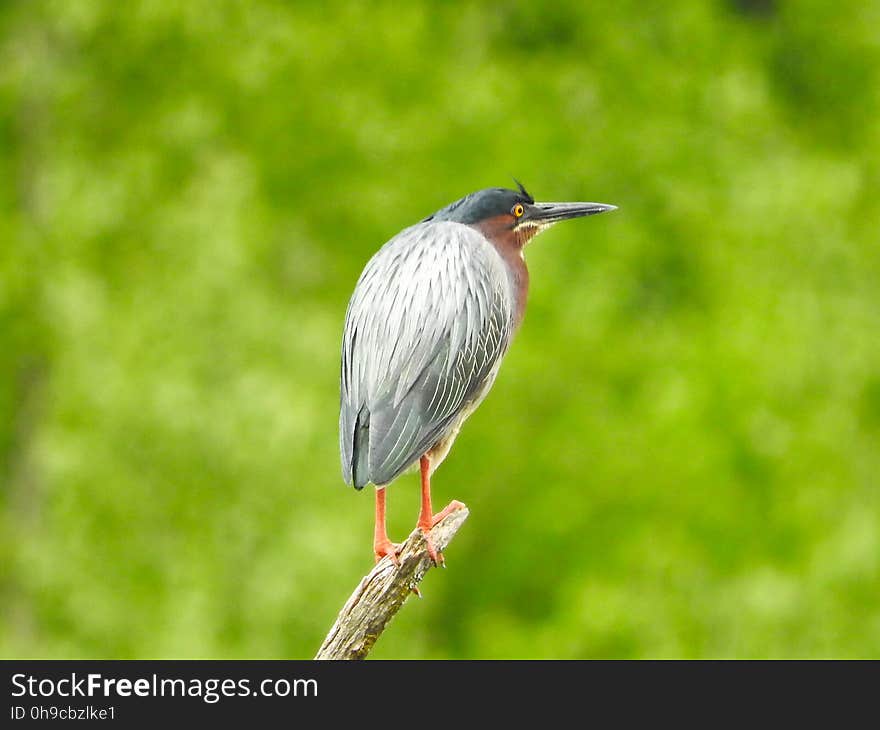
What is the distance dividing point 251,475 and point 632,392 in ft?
29.1

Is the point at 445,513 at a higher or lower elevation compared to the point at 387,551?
higher

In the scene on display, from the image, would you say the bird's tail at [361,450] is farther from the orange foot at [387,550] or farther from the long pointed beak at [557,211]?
the long pointed beak at [557,211]

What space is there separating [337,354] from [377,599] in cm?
1136

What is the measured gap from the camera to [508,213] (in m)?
5.43

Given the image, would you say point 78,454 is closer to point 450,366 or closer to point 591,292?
point 591,292

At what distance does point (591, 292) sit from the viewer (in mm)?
21703

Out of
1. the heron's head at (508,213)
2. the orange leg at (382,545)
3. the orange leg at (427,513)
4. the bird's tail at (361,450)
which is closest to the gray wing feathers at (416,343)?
the bird's tail at (361,450)

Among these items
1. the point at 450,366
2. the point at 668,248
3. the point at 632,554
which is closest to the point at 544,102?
the point at 668,248

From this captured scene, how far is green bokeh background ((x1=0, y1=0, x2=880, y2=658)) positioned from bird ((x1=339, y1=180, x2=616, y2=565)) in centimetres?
919

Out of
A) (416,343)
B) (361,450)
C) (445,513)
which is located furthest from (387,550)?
(416,343)

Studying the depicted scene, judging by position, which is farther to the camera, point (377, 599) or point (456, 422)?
point (377, 599)

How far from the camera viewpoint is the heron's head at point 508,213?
5371 millimetres

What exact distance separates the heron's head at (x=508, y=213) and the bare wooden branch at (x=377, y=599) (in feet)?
3.91

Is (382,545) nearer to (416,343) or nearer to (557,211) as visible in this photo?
(416,343)
